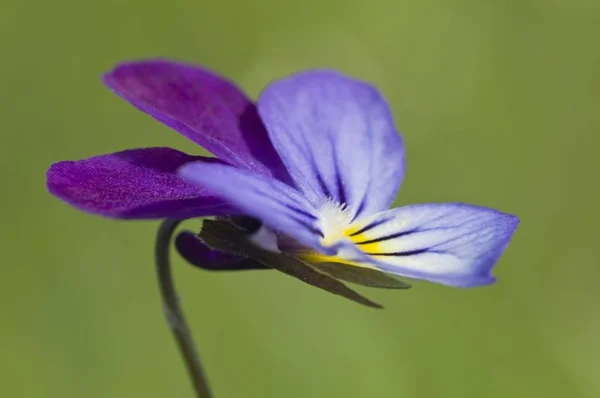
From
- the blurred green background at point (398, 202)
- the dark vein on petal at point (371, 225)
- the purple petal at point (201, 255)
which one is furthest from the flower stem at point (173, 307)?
the blurred green background at point (398, 202)

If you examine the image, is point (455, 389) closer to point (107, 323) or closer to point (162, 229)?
Answer: point (107, 323)

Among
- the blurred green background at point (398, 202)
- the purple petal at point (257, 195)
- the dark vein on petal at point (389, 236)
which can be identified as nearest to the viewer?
the purple petal at point (257, 195)

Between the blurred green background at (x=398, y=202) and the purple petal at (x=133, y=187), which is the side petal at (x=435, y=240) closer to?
the purple petal at (x=133, y=187)

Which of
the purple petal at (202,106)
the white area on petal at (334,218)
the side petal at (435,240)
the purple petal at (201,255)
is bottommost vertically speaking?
the side petal at (435,240)

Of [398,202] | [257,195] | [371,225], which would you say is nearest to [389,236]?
[371,225]

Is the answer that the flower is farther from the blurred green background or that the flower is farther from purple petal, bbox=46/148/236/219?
the blurred green background

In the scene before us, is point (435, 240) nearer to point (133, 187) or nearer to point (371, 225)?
point (371, 225)

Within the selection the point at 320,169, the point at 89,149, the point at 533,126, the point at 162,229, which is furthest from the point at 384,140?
the point at 533,126
